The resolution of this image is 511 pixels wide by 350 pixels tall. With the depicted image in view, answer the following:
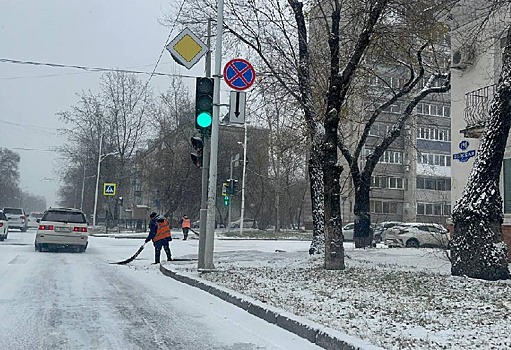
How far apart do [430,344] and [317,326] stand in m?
1.49

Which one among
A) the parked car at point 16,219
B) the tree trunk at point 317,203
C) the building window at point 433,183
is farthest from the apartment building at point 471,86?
the building window at point 433,183

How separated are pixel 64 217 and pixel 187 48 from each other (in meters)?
10.4

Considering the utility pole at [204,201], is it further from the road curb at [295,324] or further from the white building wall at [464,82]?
the white building wall at [464,82]

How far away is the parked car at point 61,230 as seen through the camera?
22.6 m

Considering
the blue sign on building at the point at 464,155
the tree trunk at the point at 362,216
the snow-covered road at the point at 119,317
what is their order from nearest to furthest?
the snow-covered road at the point at 119,317 < the blue sign on building at the point at 464,155 < the tree trunk at the point at 362,216

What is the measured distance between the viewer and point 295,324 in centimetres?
791

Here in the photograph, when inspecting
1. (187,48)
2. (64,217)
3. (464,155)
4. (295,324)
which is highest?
(187,48)

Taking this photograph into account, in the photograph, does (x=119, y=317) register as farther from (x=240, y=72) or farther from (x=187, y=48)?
(x=187, y=48)

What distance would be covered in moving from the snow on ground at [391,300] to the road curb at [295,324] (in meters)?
0.22

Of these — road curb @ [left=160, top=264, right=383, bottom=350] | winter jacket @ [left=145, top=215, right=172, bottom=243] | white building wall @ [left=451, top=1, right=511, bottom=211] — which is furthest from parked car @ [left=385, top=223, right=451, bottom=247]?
road curb @ [left=160, top=264, right=383, bottom=350]

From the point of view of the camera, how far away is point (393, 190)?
64.9 metres

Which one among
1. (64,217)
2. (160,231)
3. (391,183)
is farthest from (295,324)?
(391,183)

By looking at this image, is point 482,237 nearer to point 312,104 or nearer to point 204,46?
point 312,104

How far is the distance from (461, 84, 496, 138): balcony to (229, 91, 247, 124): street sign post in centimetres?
673
